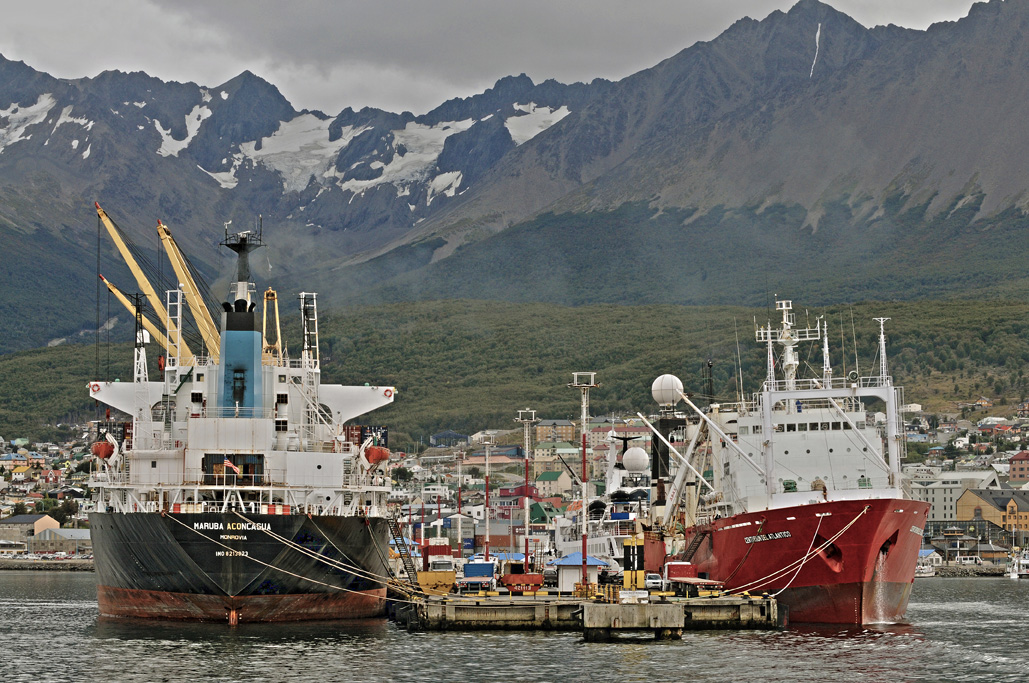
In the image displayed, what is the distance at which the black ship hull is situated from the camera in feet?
194

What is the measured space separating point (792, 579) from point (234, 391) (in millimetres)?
25027

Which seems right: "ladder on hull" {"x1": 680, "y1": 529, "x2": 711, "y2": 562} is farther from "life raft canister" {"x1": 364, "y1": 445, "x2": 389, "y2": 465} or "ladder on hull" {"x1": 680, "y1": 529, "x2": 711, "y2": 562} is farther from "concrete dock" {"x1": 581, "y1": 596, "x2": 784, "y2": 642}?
"life raft canister" {"x1": 364, "y1": 445, "x2": 389, "y2": 465}

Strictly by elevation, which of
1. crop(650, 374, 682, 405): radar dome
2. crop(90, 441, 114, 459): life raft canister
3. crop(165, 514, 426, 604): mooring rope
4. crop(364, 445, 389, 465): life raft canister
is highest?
crop(650, 374, 682, 405): radar dome

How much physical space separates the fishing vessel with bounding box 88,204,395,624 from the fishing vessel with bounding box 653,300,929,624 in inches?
574

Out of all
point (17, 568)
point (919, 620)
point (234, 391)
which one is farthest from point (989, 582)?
point (17, 568)

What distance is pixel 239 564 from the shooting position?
5941 centimetres

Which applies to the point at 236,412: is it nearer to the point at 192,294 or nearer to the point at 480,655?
the point at 192,294

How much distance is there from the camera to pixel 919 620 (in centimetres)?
7162

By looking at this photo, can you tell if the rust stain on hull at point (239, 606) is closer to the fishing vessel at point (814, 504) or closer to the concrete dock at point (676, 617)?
the concrete dock at point (676, 617)

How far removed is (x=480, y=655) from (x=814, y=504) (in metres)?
15.0

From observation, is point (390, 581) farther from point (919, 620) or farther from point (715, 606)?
point (919, 620)

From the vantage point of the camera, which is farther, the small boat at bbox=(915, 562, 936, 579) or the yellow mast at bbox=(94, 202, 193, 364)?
the small boat at bbox=(915, 562, 936, 579)

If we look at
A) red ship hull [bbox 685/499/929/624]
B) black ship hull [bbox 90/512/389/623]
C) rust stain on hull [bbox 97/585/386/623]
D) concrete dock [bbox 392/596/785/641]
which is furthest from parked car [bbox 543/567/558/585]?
concrete dock [bbox 392/596/785/641]

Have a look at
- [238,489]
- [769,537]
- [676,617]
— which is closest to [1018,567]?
[769,537]
